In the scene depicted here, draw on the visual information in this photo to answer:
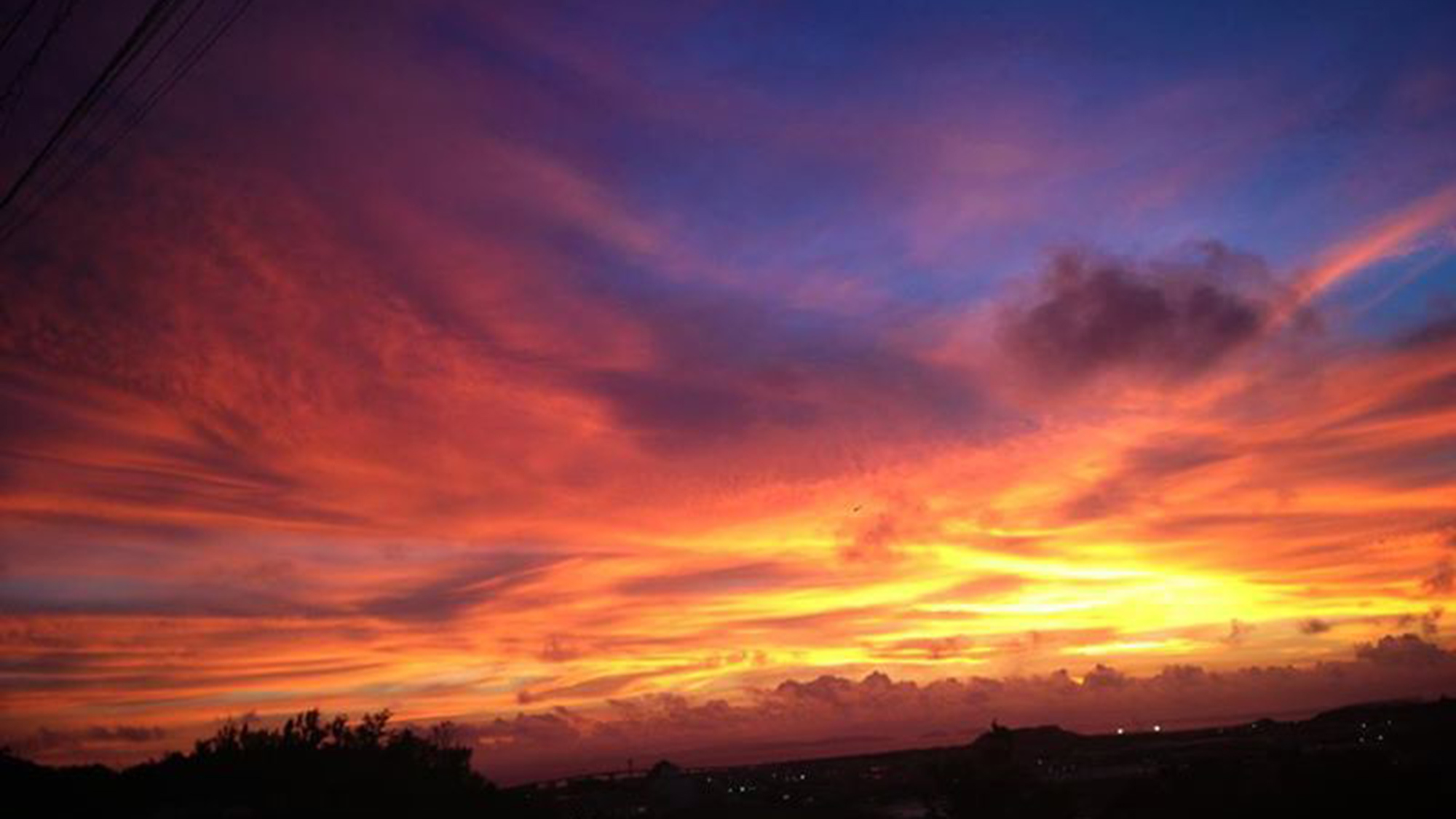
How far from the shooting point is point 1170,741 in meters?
162

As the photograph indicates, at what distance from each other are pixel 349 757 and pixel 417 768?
3233mm

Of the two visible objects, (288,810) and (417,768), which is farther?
(417,768)

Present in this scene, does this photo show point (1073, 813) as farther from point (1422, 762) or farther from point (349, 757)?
point (349, 757)

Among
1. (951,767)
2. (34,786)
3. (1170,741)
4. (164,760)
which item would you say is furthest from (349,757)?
(1170,741)

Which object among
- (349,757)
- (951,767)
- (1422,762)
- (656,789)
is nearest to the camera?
(349,757)

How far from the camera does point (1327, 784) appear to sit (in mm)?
44625

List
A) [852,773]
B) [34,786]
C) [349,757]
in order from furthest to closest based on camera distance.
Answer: [852,773], [349,757], [34,786]

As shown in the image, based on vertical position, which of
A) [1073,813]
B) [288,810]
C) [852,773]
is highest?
[288,810]

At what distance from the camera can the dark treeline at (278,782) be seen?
119 ft

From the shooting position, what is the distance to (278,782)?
39969 millimetres

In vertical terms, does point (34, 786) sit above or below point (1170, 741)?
above

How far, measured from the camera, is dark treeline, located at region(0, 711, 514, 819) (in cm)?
3628

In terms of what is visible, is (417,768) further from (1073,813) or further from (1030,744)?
(1030,744)

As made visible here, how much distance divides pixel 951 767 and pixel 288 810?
114 ft
